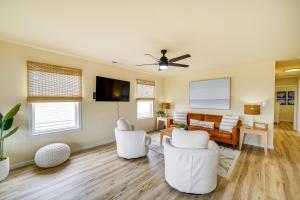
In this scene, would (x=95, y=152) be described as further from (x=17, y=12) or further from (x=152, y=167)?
(x=17, y=12)

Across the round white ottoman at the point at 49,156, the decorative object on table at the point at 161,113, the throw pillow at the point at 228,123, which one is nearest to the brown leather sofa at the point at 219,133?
the throw pillow at the point at 228,123

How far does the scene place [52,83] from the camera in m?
3.30

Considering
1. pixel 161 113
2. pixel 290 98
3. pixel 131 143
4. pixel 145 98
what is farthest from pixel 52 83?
pixel 290 98

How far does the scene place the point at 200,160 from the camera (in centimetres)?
199

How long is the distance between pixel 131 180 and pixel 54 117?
2.46m

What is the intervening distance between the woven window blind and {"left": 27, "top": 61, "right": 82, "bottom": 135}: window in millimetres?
2252

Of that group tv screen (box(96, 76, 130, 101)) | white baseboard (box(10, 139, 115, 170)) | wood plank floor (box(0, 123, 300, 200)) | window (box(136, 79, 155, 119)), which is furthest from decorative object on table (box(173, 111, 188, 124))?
white baseboard (box(10, 139, 115, 170))

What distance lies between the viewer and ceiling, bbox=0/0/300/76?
175 cm

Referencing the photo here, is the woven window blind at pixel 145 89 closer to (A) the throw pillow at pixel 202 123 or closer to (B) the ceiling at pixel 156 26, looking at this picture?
(A) the throw pillow at pixel 202 123

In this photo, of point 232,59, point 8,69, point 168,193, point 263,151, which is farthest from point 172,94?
point 8,69

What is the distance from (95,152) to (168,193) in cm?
235

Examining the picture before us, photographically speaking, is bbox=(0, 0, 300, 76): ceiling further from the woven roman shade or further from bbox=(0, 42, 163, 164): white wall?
the woven roman shade

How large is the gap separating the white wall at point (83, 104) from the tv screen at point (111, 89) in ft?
0.66

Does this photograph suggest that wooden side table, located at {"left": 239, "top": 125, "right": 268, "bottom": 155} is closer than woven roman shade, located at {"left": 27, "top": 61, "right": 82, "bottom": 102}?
No
